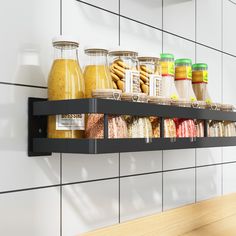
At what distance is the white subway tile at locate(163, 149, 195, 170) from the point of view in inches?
57.4

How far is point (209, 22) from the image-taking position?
175cm

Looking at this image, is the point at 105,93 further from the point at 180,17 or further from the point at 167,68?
the point at 180,17

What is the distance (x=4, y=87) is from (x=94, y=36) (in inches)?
13.4

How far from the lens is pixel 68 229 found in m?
1.09

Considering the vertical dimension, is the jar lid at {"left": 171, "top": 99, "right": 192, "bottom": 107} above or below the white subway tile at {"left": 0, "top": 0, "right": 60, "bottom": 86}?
below

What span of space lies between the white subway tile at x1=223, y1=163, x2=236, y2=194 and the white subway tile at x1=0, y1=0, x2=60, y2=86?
105cm

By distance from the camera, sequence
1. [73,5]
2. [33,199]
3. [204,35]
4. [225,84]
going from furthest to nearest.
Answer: [225,84] < [204,35] < [73,5] < [33,199]

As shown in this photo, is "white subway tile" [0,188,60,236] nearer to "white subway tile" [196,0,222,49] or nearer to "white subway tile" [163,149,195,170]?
"white subway tile" [163,149,195,170]

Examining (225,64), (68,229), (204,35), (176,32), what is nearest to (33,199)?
(68,229)

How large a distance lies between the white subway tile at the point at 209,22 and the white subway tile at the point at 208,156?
421 mm

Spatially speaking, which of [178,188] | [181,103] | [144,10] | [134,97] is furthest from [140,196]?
[144,10]

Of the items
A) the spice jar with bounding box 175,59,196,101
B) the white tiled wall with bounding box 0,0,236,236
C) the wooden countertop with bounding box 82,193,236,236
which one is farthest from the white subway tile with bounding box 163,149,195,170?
the spice jar with bounding box 175,59,196,101

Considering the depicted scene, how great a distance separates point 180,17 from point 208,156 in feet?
1.77

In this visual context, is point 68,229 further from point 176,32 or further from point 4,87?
point 176,32
